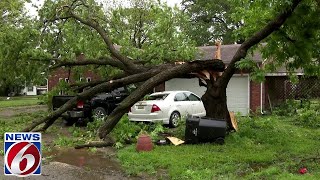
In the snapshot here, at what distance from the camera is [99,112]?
17094 millimetres

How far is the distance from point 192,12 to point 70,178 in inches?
1628

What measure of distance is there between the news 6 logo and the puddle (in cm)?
427

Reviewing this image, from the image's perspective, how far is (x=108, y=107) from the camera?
17344 mm

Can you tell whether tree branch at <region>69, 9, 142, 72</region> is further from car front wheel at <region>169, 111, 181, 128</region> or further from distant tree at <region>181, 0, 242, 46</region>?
distant tree at <region>181, 0, 242, 46</region>

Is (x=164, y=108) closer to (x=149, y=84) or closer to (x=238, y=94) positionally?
(x=149, y=84)

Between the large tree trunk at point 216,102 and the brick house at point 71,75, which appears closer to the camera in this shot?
the large tree trunk at point 216,102

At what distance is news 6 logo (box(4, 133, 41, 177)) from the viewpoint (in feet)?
14.9

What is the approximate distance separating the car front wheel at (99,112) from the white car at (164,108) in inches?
73.8

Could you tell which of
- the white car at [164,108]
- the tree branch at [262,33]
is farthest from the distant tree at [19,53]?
the tree branch at [262,33]

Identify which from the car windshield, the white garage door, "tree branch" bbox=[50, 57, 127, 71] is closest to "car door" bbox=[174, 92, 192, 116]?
the car windshield

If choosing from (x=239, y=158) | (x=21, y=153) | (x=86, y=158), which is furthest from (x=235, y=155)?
(x=21, y=153)

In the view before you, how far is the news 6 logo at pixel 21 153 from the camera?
178 inches

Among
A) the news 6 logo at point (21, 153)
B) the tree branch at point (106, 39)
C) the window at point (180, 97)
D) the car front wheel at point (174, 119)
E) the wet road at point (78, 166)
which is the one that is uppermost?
the tree branch at point (106, 39)

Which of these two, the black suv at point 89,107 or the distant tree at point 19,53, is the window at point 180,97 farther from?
the distant tree at point 19,53
